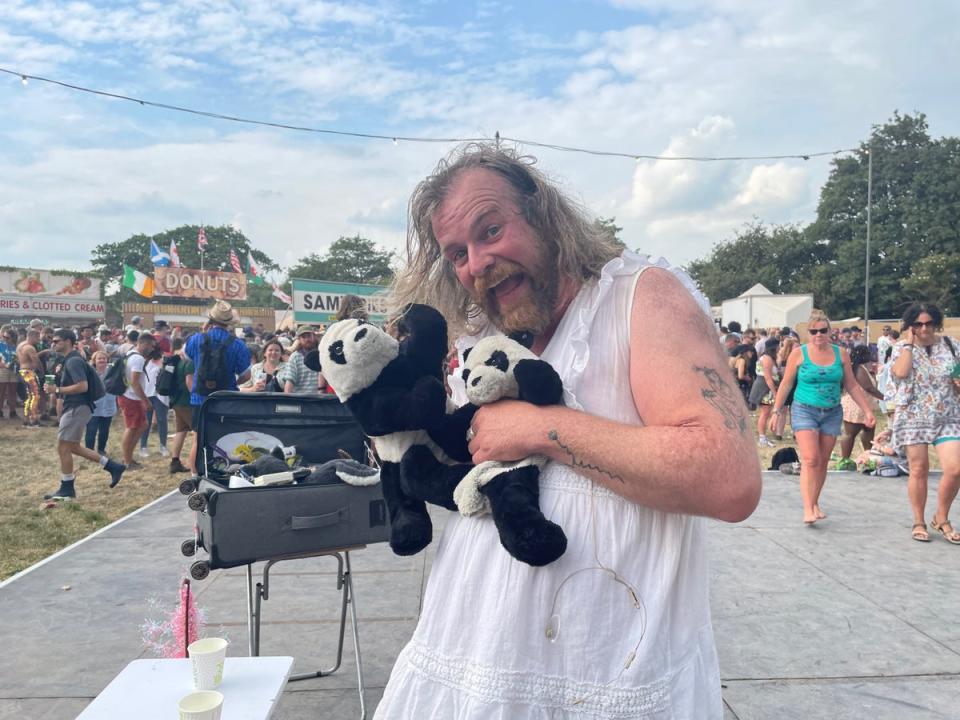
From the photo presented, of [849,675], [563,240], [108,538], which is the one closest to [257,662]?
[563,240]

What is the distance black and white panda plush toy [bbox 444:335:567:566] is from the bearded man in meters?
0.02

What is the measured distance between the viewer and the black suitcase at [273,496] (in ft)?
8.55

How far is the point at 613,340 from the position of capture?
3.98 feet

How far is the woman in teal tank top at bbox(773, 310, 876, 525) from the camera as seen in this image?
19.1 feet

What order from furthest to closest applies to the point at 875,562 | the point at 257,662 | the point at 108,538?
1. the point at 108,538
2. the point at 875,562
3. the point at 257,662

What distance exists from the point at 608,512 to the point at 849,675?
294 cm

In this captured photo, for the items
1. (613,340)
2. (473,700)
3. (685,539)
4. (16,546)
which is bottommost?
A: (16,546)

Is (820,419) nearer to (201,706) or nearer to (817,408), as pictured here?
(817,408)

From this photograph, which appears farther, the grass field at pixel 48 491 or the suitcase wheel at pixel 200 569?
the grass field at pixel 48 491

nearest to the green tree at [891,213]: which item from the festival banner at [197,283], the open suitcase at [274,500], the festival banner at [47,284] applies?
the festival banner at [197,283]

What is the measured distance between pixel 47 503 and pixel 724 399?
7.75 metres

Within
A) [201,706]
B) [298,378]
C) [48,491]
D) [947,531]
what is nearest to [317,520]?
[201,706]

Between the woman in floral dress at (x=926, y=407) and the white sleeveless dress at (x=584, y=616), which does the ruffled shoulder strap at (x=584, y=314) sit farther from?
the woman in floral dress at (x=926, y=407)

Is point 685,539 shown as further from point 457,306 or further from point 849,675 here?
point 849,675
